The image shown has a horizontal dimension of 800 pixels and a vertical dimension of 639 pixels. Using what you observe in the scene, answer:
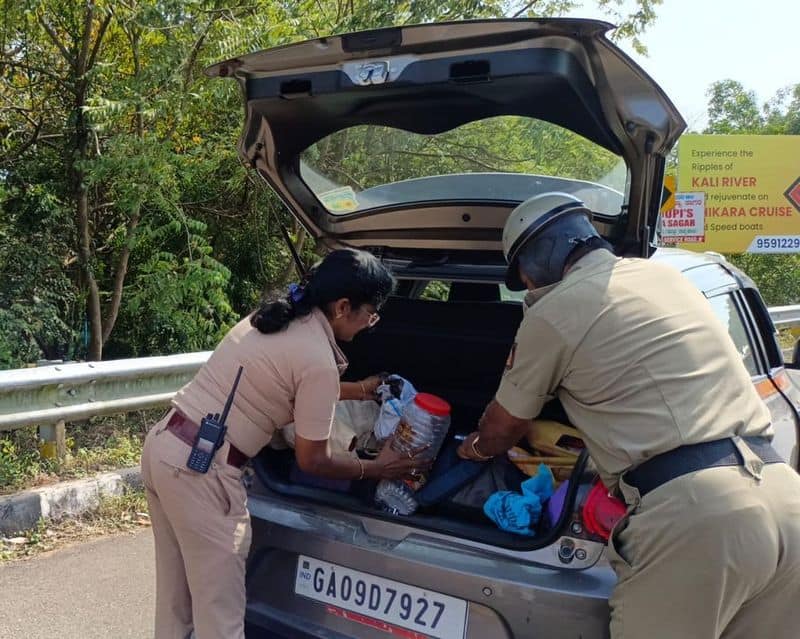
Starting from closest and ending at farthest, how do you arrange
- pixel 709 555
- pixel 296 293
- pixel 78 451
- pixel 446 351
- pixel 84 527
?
pixel 709 555
pixel 296 293
pixel 446 351
pixel 84 527
pixel 78 451

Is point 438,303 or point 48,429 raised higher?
point 438,303

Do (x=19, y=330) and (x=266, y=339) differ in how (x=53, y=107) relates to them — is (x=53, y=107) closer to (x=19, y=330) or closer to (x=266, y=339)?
(x=19, y=330)

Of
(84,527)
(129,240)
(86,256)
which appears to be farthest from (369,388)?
(86,256)

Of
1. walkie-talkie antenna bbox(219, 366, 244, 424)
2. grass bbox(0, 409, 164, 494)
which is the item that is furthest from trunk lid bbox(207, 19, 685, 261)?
grass bbox(0, 409, 164, 494)

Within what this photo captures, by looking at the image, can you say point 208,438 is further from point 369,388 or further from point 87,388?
point 87,388

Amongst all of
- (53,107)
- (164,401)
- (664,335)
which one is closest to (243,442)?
(664,335)

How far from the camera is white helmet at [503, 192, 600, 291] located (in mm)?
2055

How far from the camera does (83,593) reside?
332 cm

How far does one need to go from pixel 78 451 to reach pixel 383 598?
3.20 metres

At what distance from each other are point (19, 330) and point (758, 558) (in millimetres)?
5855

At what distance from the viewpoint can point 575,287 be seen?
1.90m

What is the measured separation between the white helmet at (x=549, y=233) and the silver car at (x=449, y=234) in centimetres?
47

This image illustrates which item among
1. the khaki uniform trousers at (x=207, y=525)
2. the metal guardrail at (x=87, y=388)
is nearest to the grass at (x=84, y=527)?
the metal guardrail at (x=87, y=388)

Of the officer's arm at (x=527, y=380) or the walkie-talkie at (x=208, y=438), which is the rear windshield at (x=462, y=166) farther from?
the walkie-talkie at (x=208, y=438)
